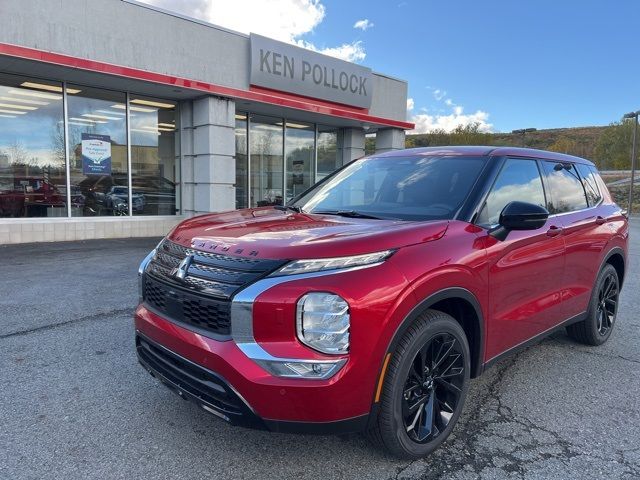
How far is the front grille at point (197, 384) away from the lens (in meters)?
2.28

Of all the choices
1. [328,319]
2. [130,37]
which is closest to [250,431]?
[328,319]

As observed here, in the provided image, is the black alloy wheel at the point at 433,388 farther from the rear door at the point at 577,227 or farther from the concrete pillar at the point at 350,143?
the concrete pillar at the point at 350,143

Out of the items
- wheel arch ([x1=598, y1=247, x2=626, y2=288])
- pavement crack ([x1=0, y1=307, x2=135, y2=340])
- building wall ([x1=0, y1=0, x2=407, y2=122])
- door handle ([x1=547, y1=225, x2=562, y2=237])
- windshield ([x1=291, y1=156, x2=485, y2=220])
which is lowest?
pavement crack ([x1=0, y1=307, x2=135, y2=340])

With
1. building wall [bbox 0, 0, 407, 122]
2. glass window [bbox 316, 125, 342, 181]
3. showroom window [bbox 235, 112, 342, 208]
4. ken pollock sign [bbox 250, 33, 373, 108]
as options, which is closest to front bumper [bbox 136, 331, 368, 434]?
building wall [bbox 0, 0, 407, 122]

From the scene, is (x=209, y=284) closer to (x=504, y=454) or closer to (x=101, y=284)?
(x=504, y=454)

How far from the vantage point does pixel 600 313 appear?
15.5 ft

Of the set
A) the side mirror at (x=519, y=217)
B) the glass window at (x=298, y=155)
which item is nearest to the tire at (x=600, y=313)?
the side mirror at (x=519, y=217)

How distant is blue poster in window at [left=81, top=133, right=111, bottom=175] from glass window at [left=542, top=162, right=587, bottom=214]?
33.4ft

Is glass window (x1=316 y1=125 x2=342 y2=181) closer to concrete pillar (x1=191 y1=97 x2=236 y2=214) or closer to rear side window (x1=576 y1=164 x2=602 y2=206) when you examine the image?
concrete pillar (x1=191 y1=97 x2=236 y2=214)

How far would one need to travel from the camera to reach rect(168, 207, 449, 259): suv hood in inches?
94.2

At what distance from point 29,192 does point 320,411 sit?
10620mm

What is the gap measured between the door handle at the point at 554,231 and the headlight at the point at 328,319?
2.15 m

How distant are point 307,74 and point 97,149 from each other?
19.2ft

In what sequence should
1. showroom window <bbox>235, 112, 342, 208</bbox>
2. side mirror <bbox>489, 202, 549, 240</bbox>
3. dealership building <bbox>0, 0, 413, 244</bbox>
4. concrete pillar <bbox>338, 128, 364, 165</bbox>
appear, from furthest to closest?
concrete pillar <bbox>338, 128, 364, 165</bbox> → showroom window <bbox>235, 112, 342, 208</bbox> → dealership building <bbox>0, 0, 413, 244</bbox> → side mirror <bbox>489, 202, 549, 240</bbox>
